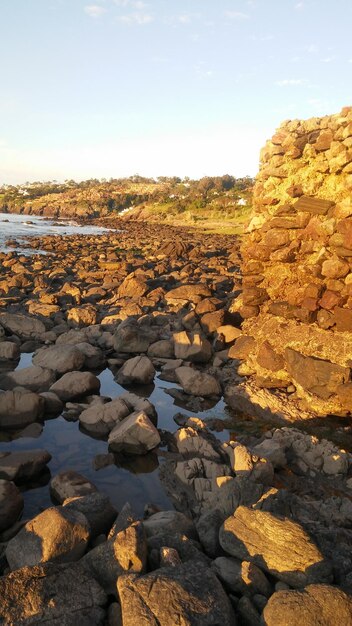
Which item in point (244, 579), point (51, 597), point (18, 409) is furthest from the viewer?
point (18, 409)

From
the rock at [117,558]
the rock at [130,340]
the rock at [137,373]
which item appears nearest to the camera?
the rock at [117,558]

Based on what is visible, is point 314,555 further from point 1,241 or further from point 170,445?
point 1,241

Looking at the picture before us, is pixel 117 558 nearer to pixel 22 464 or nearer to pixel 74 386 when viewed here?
pixel 22 464

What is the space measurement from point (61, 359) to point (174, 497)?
5703 millimetres

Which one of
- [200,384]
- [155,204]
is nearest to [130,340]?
[200,384]

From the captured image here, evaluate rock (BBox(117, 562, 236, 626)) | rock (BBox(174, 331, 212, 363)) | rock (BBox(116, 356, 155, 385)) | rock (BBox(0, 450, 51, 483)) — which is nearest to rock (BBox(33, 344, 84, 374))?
rock (BBox(116, 356, 155, 385))

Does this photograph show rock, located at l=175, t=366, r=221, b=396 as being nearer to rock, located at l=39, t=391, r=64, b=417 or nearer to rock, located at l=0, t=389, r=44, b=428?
rock, located at l=39, t=391, r=64, b=417

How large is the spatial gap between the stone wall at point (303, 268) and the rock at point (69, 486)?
546 centimetres

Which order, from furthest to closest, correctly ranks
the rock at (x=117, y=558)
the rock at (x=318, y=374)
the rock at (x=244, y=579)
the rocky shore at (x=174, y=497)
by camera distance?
the rock at (x=318, y=374) < the rock at (x=117, y=558) < the rock at (x=244, y=579) < the rocky shore at (x=174, y=497)

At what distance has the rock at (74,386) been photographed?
1070cm

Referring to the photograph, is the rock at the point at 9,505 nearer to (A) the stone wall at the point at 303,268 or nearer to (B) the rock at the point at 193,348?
(A) the stone wall at the point at 303,268

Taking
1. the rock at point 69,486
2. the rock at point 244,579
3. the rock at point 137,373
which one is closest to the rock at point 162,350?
the rock at point 137,373

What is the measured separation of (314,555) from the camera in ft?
15.3

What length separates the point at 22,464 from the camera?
7.68 metres
